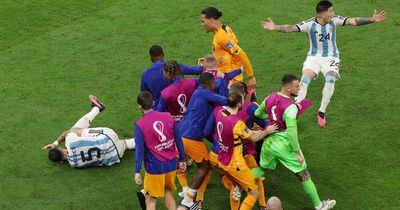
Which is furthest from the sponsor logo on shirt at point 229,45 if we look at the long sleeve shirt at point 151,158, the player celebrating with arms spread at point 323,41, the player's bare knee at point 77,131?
the player's bare knee at point 77,131

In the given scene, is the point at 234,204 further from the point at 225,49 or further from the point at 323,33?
the point at 323,33

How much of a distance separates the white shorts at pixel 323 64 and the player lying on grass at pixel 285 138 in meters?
2.22

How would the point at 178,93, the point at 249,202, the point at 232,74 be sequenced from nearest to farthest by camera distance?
the point at 249,202 → the point at 178,93 → the point at 232,74

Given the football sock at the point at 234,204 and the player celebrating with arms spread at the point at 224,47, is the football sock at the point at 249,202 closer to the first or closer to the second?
the football sock at the point at 234,204

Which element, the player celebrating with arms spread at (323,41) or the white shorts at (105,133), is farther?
the player celebrating with arms spread at (323,41)

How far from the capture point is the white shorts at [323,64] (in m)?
10.1

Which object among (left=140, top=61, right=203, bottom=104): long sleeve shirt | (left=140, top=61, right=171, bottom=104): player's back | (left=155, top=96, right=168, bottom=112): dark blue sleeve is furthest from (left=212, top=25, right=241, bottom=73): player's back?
(left=155, top=96, right=168, bottom=112): dark blue sleeve

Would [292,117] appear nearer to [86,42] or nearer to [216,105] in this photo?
[216,105]

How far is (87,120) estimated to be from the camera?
974 cm

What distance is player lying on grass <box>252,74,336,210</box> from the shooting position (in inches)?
304

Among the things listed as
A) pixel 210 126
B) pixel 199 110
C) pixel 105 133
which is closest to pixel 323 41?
pixel 199 110

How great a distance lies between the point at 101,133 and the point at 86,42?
450 centimetres

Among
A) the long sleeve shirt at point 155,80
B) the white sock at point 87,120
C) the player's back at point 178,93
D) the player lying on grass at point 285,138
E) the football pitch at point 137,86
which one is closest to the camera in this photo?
the player lying on grass at point 285,138

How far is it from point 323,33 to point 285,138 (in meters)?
2.82
